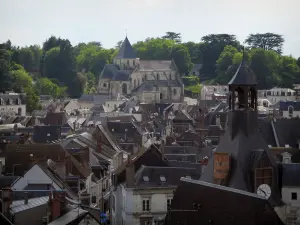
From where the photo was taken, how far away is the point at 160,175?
56188 millimetres

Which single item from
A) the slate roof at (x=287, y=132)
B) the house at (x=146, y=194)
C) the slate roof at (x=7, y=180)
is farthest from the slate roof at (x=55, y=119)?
the house at (x=146, y=194)

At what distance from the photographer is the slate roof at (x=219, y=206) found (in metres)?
40.0

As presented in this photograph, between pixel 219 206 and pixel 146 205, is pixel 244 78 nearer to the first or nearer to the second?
pixel 146 205

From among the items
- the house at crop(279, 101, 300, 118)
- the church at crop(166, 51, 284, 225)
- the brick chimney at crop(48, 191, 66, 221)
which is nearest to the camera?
the church at crop(166, 51, 284, 225)

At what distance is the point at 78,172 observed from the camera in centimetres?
6194

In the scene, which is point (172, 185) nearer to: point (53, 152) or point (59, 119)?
point (53, 152)

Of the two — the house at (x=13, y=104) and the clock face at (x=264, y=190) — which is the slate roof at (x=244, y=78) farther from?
the house at (x=13, y=104)

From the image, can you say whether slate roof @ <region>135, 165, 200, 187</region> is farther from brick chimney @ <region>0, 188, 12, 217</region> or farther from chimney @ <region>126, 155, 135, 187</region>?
brick chimney @ <region>0, 188, 12, 217</region>

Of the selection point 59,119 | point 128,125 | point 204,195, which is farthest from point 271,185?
point 59,119

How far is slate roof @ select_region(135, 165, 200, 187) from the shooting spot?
55.6 metres

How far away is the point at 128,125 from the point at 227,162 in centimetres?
5467

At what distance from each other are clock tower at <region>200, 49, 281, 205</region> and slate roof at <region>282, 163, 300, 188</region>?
713mm

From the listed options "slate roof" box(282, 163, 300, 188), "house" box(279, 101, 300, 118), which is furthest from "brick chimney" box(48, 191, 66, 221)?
"house" box(279, 101, 300, 118)

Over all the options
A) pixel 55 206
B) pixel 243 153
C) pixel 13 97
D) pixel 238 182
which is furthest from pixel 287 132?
pixel 13 97
